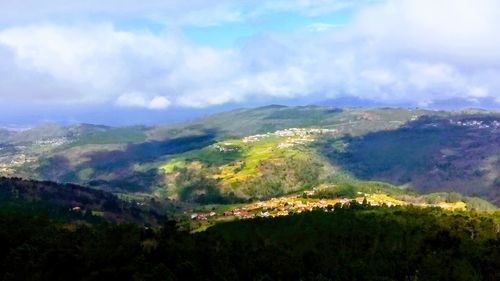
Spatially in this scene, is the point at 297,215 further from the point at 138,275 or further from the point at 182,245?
the point at 138,275

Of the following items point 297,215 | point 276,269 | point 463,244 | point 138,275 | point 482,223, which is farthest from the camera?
point 297,215

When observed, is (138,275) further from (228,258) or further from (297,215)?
(297,215)

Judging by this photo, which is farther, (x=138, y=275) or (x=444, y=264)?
(x=444, y=264)

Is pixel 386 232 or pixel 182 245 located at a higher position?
pixel 182 245

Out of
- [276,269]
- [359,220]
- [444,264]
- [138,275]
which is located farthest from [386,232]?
[138,275]

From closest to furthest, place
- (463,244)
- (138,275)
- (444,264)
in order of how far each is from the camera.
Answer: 1. (138,275)
2. (444,264)
3. (463,244)

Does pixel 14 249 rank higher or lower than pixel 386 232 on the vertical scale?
higher

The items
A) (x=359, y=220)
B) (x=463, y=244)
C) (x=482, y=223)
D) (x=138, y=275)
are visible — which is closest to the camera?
(x=138, y=275)

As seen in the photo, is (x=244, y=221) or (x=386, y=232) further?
(x=244, y=221)

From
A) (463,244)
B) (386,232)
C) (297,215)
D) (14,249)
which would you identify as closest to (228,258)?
(14,249)
